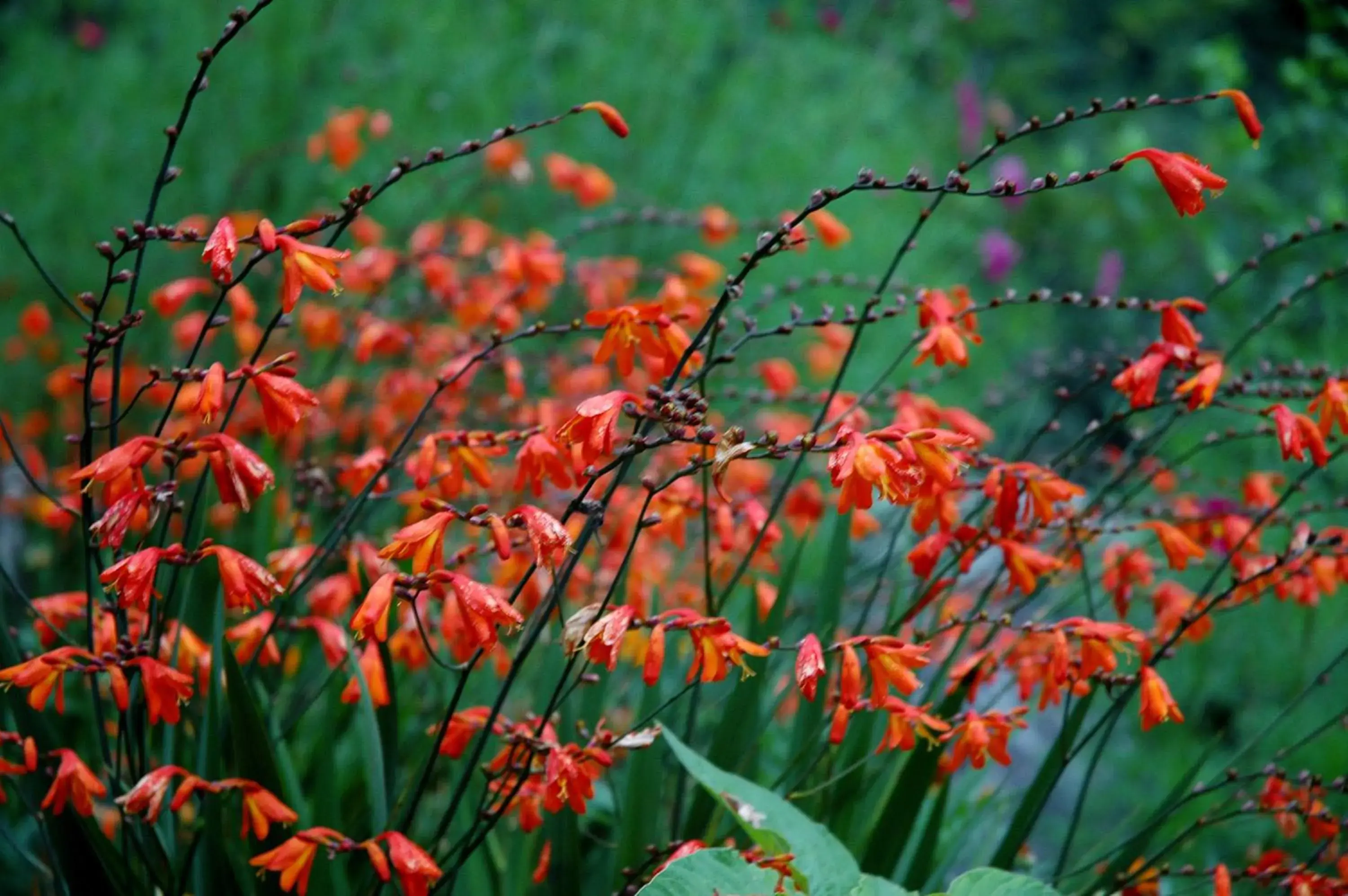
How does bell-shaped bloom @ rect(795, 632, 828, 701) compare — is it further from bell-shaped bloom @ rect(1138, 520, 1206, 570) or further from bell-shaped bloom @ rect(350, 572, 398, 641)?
bell-shaped bloom @ rect(1138, 520, 1206, 570)

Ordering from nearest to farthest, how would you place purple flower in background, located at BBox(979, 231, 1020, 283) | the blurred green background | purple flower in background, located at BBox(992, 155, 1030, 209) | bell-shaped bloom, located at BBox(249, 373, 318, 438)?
1. bell-shaped bloom, located at BBox(249, 373, 318, 438)
2. the blurred green background
3. purple flower in background, located at BBox(979, 231, 1020, 283)
4. purple flower in background, located at BBox(992, 155, 1030, 209)

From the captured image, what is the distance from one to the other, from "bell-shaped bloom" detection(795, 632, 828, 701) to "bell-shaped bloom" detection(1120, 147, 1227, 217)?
671mm

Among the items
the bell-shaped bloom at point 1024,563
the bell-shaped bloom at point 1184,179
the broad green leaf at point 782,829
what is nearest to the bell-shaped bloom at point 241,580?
the broad green leaf at point 782,829

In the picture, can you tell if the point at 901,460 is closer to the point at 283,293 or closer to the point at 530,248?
the point at 283,293

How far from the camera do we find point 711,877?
52.7 inches

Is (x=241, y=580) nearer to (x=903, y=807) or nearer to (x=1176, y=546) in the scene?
(x=903, y=807)

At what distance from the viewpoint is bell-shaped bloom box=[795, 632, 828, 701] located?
1335 mm

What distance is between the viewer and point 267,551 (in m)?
2.41

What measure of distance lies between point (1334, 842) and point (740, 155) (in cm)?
401

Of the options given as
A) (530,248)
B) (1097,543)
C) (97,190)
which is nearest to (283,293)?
(530,248)

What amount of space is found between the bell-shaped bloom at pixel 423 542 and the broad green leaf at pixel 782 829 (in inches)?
13.9

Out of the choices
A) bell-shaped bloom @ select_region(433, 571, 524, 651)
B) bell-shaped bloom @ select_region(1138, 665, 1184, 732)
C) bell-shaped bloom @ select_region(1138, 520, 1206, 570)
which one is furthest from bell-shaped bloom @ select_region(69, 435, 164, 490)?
bell-shaped bloom @ select_region(1138, 520, 1206, 570)

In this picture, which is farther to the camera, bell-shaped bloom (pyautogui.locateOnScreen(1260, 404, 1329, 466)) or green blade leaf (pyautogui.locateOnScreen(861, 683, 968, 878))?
green blade leaf (pyautogui.locateOnScreen(861, 683, 968, 878))

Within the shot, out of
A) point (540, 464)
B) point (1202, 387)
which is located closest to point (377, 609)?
point (540, 464)
